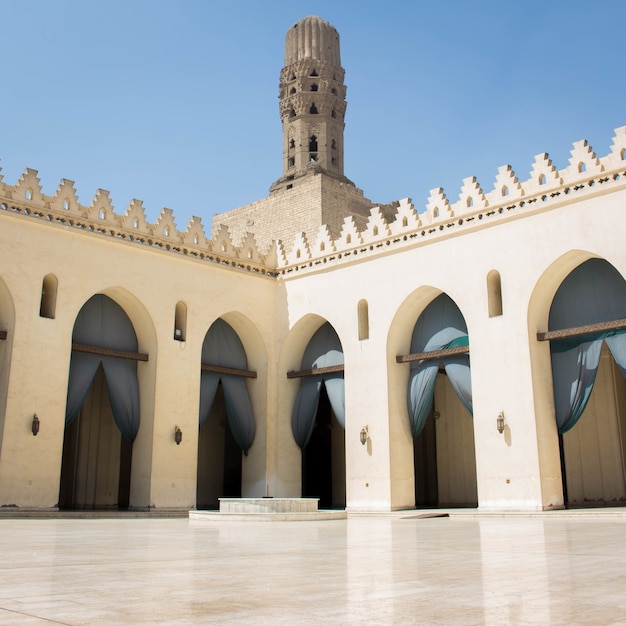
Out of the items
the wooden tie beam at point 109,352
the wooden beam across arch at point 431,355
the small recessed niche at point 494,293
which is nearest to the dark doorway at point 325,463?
the wooden beam across arch at point 431,355

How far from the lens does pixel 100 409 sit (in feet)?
60.1

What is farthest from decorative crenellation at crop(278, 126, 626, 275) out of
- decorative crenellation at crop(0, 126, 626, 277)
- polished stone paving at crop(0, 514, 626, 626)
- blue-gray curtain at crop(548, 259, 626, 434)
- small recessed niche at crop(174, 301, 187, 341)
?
polished stone paving at crop(0, 514, 626, 626)

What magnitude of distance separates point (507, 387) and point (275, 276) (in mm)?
7026

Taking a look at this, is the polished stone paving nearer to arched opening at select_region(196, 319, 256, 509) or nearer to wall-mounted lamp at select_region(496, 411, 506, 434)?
wall-mounted lamp at select_region(496, 411, 506, 434)

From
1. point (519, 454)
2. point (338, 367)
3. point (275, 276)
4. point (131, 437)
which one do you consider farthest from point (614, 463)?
point (131, 437)

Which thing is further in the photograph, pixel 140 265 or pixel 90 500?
pixel 90 500

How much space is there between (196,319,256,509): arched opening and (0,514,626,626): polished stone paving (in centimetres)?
1056

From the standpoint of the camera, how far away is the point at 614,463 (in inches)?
639

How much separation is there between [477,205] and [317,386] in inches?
224

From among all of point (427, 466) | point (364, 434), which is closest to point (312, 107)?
point (427, 466)

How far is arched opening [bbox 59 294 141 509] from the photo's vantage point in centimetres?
1588

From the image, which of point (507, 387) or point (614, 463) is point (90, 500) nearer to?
point (507, 387)

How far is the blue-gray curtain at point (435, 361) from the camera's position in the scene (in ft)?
52.0

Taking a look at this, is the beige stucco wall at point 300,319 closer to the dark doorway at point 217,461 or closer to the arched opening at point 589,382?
the arched opening at point 589,382
